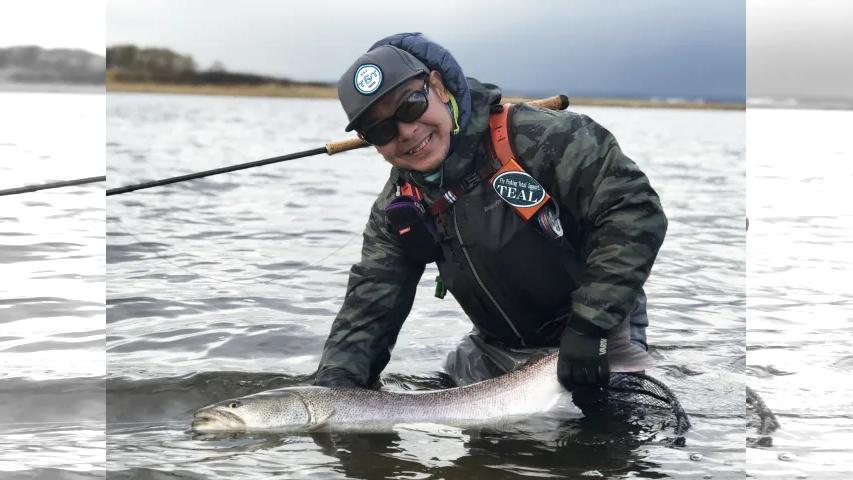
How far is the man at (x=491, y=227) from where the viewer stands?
5.31 meters

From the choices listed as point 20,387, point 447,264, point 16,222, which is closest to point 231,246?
point 16,222

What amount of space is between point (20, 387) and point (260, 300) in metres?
3.25

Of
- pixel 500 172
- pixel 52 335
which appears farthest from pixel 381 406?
pixel 52 335

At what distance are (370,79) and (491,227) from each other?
1.05m

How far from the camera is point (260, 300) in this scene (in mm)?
9867

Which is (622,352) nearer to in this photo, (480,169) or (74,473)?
(480,169)

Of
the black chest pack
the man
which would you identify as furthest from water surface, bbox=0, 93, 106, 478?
the black chest pack

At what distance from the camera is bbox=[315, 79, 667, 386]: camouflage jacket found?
5348 millimetres

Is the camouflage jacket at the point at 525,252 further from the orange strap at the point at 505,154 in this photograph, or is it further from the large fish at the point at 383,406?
the large fish at the point at 383,406

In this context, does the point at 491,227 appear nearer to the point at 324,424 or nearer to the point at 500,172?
the point at 500,172

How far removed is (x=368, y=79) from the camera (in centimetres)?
521

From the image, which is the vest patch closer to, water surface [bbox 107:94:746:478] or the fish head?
water surface [bbox 107:94:746:478]

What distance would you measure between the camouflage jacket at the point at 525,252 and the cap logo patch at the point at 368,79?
1.91 ft

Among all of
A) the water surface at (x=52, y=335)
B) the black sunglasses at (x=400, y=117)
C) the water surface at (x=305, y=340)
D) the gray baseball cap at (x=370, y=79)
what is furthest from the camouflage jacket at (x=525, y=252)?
the water surface at (x=52, y=335)
